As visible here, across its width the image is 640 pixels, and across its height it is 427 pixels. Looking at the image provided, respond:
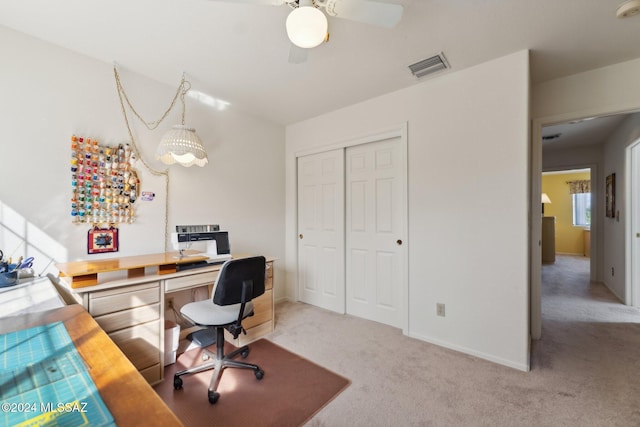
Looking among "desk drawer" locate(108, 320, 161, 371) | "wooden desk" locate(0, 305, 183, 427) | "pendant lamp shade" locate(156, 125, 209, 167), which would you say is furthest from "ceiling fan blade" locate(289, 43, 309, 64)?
"desk drawer" locate(108, 320, 161, 371)

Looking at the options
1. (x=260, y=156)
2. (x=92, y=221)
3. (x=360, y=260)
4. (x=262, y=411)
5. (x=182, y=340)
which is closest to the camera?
(x=262, y=411)

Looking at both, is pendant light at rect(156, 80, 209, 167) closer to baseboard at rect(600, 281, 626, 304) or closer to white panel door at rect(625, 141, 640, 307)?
white panel door at rect(625, 141, 640, 307)

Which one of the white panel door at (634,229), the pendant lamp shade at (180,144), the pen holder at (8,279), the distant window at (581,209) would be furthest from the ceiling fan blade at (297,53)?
the distant window at (581,209)

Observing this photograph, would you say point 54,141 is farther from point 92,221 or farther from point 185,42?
point 185,42

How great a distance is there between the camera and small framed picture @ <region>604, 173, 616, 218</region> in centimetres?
400

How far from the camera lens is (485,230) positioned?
230 cm

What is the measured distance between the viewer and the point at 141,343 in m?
1.89

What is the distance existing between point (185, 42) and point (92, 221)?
1.56 meters

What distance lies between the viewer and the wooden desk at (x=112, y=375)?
2.32 ft

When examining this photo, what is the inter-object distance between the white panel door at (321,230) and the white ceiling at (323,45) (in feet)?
3.66

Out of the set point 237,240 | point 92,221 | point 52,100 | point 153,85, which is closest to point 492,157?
point 237,240

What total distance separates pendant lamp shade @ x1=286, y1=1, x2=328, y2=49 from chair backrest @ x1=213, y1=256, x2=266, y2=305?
140 cm

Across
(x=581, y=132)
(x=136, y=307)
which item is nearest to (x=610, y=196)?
(x=581, y=132)

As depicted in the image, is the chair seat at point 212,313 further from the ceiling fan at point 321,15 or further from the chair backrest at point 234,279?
the ceiling fan at point 321,15
